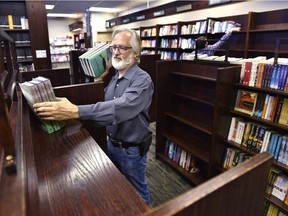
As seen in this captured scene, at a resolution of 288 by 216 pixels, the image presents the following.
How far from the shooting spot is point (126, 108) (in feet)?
3.91

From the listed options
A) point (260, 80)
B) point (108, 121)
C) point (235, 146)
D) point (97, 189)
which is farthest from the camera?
point (235, 146)

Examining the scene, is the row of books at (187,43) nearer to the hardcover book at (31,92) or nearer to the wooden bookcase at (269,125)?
the wooden bookcase at (269,125)

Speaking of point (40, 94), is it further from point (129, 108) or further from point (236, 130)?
point (236, 130)

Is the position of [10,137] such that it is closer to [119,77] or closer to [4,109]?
[4,109]

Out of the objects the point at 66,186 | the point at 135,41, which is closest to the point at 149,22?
the point at 135,41

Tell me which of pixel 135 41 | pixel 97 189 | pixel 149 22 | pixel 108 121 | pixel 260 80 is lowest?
pixel 97 189

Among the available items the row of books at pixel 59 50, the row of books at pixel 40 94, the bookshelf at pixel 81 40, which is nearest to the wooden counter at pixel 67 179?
the row of books at pixel 40 94

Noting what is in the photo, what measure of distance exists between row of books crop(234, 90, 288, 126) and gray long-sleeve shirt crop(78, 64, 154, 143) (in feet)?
3.63

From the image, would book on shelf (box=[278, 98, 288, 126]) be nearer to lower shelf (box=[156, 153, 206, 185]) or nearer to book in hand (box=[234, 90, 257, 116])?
book in hand (box=[234, 90, 257, 116])

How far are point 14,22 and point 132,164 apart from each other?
13.7 ft

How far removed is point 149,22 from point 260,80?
627 centimetres

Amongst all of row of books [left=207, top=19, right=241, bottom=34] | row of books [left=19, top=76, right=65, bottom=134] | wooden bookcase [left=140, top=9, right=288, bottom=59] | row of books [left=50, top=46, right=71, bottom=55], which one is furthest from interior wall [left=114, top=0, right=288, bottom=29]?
row of books [left=50, top=46, right=71, bottom=55]

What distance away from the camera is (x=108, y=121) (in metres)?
1.15

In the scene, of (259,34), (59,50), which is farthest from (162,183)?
(59,50)
